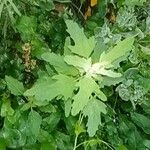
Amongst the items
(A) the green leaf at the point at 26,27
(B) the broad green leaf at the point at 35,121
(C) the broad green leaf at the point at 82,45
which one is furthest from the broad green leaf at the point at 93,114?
(A) the green leaf at the point at 26,27

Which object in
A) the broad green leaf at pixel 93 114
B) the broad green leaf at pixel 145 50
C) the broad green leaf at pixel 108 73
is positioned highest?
the broad green leaf at pixel 108 73

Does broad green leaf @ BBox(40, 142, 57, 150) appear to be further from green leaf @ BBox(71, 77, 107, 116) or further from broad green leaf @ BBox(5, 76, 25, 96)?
green leaf @ BBox(71, 77, 107, 116)

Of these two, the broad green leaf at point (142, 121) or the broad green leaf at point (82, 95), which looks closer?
the broad green leaf at point (82, 95)

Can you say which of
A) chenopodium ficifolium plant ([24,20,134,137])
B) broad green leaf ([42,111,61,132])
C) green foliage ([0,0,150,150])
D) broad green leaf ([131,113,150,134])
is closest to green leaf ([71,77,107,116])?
chenopodium ficifolium plant ([24,20,134,137])

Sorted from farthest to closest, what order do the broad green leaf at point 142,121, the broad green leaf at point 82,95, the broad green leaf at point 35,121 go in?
the broad green leaf at point 142,121 → the broad green leaf at point 35,121 → the broad green leaf at point 82,95

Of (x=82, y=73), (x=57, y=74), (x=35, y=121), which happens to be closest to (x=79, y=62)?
(x=82, y=73)

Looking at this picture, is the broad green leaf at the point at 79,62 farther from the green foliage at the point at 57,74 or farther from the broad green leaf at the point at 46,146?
the broad green leaf at the point at 46,146

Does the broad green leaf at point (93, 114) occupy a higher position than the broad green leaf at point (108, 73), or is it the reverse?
the broad green leaf at point (108, 73)
